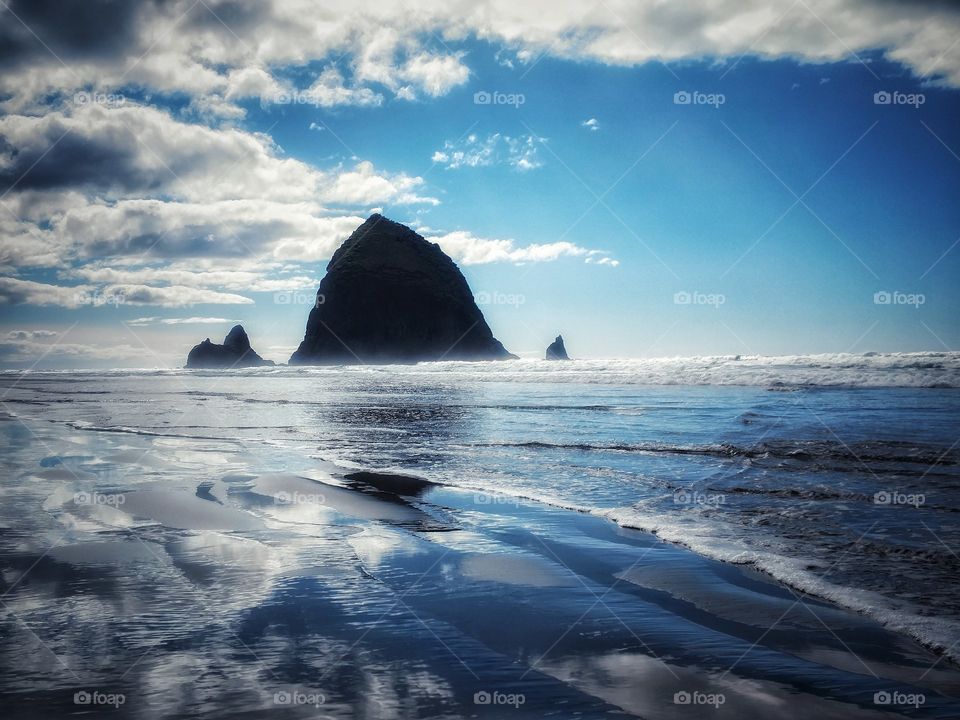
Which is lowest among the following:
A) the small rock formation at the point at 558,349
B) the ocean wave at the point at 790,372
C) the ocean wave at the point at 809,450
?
the ocean wave at the point at 809,450

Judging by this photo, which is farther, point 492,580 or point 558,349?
point 558,349

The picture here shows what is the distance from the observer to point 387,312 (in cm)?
11069

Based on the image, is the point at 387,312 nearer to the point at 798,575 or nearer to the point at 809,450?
the point at 809,450

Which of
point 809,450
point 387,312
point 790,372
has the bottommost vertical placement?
point 809,450

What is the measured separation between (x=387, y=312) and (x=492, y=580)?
355ft

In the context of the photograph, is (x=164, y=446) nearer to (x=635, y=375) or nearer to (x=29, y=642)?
(x=29, y=642)

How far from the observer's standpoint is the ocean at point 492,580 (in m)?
2.86

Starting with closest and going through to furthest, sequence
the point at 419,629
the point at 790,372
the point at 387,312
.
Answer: the point at 419,629, the point at 790,372, the point at 387,312

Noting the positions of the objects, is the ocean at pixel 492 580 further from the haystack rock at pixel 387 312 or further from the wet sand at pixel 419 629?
the haystack rock at pixel 387 312

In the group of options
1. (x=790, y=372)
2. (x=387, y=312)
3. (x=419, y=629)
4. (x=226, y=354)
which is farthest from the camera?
(x=226, y=354)

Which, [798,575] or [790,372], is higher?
[790,372]

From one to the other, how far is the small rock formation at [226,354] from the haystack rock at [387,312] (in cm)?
1409

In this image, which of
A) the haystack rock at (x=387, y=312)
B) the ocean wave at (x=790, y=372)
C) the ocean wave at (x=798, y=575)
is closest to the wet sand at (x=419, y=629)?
the ocean wave at (x=798, y=575)

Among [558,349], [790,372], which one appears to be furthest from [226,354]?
[790,372]
